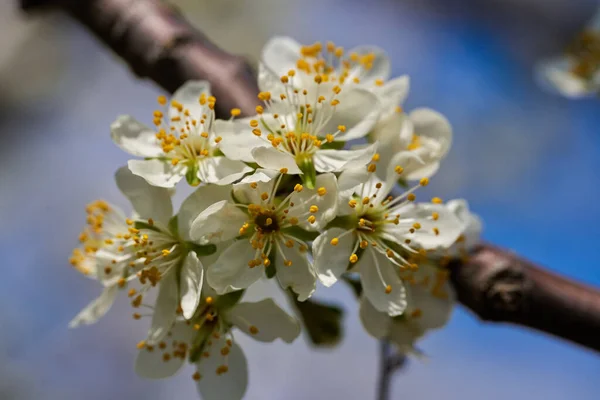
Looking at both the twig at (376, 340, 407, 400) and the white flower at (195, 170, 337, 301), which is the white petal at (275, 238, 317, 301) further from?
the twig at (376, 340, 407, 400)

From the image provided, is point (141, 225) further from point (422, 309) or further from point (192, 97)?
point (422, 309)

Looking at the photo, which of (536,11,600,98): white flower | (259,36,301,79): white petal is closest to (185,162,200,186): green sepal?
(259,36,301,79): white petal

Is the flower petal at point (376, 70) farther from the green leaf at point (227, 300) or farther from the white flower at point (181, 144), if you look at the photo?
the green leaf at point (227, 300)

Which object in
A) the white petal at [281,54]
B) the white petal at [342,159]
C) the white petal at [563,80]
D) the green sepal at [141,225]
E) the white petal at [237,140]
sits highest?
the white petal at [563,80]

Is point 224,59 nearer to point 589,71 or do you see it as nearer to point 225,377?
point 225,377

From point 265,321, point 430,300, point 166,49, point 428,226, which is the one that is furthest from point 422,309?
point 166,49

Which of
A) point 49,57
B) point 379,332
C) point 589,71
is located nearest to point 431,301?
point 379,332

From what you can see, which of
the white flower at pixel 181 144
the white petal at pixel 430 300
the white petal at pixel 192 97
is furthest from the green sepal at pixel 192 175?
the white petal at pixel 430 300
